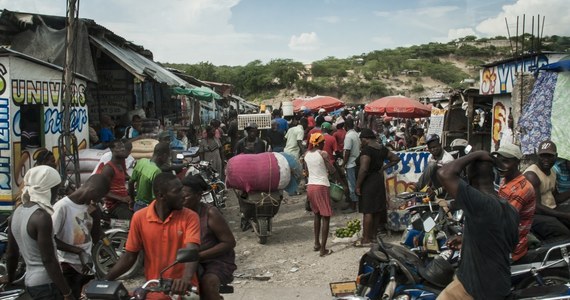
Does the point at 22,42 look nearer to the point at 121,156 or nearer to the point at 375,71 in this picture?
the point at 121,156

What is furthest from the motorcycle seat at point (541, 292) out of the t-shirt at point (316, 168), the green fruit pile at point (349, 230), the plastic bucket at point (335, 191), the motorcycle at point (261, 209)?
the plastic bucket at point (335, 191)

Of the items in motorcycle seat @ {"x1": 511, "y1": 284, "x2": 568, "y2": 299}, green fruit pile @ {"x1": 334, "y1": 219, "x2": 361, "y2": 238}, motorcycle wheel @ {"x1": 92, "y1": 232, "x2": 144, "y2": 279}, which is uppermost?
motorcycle seat @ {"x1": 511, "y1": 284, "x2": 568, "y2": 299}

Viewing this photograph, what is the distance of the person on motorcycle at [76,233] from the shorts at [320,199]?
12.6 ft

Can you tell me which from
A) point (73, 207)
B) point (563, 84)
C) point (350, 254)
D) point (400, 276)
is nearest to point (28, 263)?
point (73, 207)

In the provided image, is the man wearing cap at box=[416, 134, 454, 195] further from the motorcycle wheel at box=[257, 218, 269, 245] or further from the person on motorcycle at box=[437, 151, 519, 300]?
the person on motorcycle at box=[437, 151, 519, 300]

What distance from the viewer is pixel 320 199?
8016 mm

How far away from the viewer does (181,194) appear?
367cm

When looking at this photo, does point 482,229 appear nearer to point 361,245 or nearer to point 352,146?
point 361,245

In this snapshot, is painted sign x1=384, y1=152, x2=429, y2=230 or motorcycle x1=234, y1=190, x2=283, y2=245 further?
painted sign x1=384, y1=152, x2=429, y2=230

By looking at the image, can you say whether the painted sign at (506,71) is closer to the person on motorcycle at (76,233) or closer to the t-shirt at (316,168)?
the t-shirt at (316,168)

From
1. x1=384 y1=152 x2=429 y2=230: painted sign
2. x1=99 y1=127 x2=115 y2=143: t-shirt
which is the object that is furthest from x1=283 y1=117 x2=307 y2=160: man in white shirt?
x1=99 y1=127 x2=115 y2=143: t-shirt

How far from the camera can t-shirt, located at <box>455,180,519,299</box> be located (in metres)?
3.43

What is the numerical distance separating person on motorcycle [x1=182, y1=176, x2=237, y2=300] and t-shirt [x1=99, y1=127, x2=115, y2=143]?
25.5 ft

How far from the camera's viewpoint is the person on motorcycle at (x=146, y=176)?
703cm
